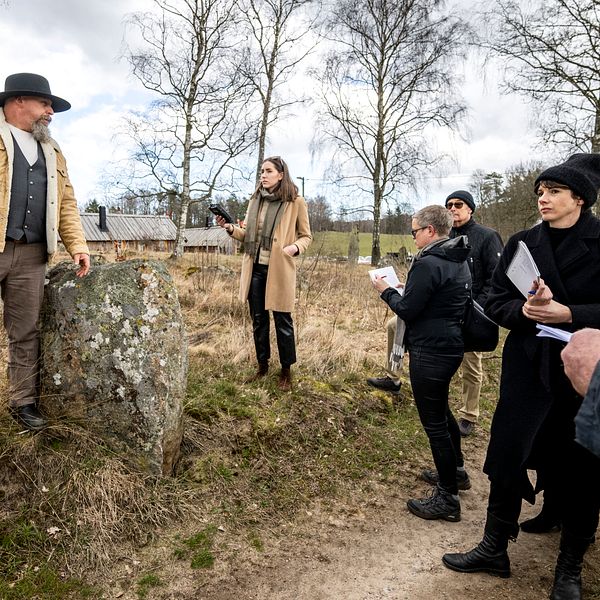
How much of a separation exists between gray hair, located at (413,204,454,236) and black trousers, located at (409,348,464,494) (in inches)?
31.5

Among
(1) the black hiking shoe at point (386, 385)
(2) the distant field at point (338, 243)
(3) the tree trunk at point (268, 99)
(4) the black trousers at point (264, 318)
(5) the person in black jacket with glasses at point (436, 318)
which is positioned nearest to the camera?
(5) the person in black jacket with glasses at point (436, 318)

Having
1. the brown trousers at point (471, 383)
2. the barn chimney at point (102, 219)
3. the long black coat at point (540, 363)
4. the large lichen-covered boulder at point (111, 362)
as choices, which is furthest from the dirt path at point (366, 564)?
the barn chimney at point (102, 219)

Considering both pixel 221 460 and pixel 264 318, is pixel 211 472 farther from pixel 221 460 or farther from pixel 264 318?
pixel 264 318

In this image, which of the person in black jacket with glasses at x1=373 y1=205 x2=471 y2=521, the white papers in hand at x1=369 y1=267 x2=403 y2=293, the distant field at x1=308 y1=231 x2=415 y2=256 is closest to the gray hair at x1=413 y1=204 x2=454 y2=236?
the person in black jacket with glasses at x1=373 y1=205 x2=471 y2=521

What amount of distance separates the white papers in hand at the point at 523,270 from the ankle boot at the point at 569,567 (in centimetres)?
129

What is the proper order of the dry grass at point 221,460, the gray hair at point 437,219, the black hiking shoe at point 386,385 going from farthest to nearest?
the black hiking shoe at point 386,385 → the gray hair at point 437,219 → the dry grass at point 221,460

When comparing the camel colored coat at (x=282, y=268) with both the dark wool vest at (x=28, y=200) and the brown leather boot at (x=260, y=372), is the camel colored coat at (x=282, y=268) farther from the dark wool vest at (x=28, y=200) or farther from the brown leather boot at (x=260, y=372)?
the dark wool vest at (x=28, y=200)

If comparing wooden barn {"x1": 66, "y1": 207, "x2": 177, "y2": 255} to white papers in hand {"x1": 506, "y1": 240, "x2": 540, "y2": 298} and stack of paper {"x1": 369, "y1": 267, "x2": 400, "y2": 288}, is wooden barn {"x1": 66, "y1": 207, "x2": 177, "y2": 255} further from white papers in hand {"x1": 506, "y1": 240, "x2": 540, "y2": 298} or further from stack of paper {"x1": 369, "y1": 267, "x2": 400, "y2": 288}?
white papers in hand {"x1": 506, "y1": 240, "x2": 540, "y2": 298}

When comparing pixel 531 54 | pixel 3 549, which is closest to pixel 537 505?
pixel 3 549

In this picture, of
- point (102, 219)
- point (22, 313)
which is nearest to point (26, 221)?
point (22, 313)

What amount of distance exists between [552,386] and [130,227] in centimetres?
3936

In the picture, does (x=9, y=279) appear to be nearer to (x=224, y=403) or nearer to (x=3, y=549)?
(x=3, y=549)

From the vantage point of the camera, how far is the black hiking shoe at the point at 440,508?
121 inches

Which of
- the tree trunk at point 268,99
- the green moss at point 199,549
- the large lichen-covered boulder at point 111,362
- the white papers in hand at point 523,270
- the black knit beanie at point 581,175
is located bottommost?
the green moss at point 199,549
